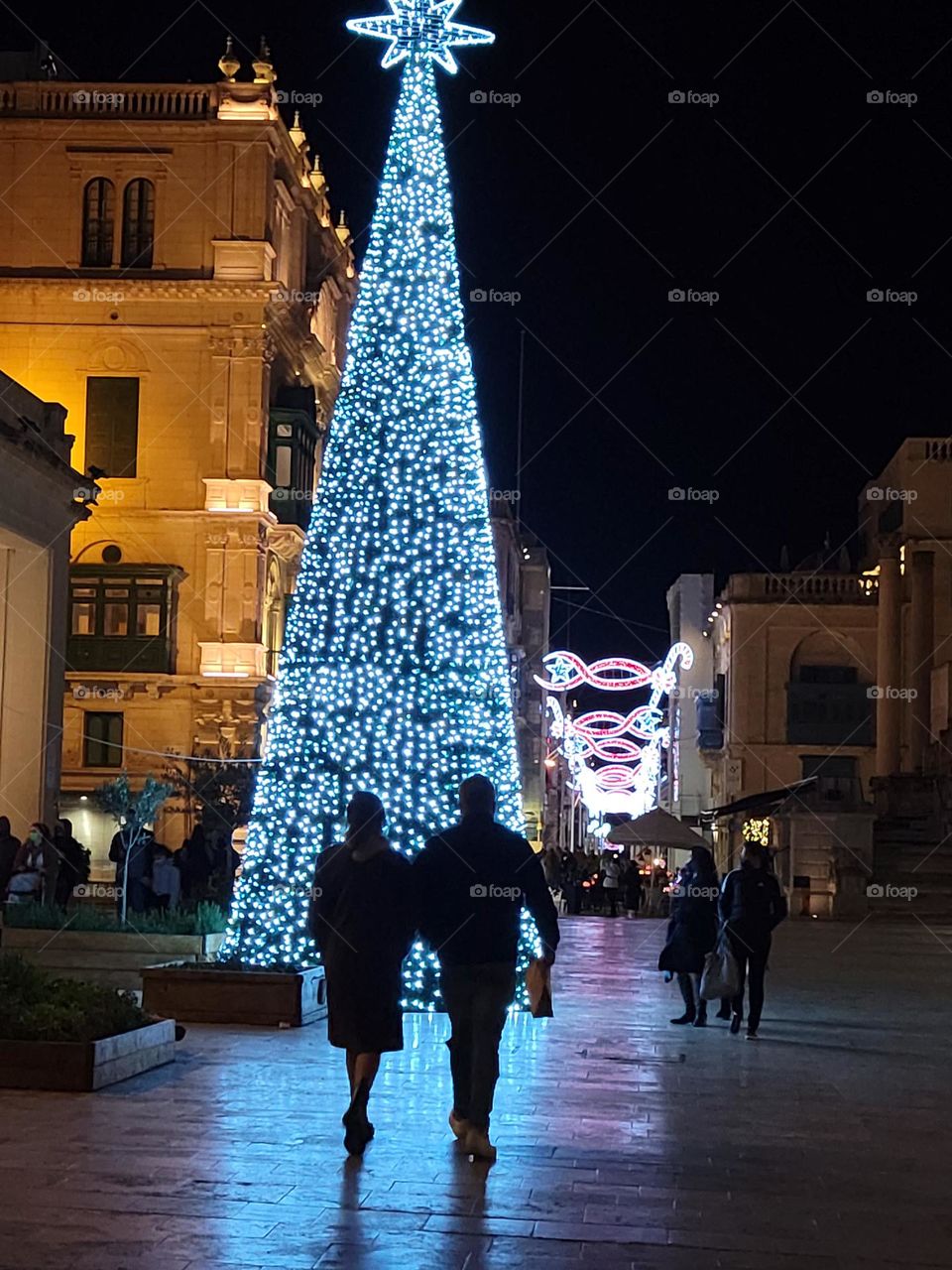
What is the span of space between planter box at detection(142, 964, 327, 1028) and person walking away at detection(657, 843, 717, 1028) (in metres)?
3.53

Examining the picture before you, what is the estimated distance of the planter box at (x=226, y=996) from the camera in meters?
14.0

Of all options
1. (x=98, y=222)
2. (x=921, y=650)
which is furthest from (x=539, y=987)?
(x=921, y=650)

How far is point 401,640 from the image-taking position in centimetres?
1616

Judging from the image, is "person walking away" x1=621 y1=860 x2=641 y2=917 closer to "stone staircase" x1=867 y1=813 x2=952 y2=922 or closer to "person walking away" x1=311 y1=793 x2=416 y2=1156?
"stone staircase" x1=867 y1=813 x2=952 y2=922

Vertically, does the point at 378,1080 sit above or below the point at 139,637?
below

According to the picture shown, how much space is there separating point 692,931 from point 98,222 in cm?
3081

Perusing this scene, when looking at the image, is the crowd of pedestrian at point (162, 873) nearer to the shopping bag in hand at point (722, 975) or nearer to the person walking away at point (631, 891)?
the shopping bag in hand at point (722, 975)

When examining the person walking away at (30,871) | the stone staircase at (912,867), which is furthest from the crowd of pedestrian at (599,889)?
the person walking away at (30,871)

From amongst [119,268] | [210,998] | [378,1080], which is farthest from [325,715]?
[119,268]

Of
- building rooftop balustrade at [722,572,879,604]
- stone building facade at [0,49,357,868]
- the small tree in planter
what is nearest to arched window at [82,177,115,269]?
stone building facade at [0,49,357,868]

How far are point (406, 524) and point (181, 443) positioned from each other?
86.5ft

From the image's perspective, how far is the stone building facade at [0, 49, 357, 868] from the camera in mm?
41094

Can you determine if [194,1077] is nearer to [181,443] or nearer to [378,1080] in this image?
[378,1080]

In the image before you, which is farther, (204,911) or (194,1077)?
(204,911)
